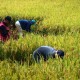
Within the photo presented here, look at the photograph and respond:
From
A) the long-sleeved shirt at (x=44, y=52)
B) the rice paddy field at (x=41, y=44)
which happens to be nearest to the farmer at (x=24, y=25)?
the rice paddy field at (x=41, y=44)

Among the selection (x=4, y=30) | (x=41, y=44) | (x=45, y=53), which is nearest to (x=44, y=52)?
(x=45, y=53)

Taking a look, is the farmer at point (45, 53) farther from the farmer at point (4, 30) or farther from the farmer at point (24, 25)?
the farmer at point (24, 25)

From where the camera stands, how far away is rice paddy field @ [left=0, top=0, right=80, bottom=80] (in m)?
4.05

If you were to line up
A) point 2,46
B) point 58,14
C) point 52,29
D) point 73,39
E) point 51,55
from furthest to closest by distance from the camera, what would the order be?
point 58,14 → point 52,29 → point 73,39 → point 2,46 → point 51,55

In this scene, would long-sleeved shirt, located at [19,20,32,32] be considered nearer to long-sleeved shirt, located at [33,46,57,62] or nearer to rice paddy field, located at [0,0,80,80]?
rice paddy field, located at [0,0,80,80]

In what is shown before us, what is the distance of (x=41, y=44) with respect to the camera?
19.9 ft

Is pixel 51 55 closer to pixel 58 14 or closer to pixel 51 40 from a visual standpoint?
pixel 51 40

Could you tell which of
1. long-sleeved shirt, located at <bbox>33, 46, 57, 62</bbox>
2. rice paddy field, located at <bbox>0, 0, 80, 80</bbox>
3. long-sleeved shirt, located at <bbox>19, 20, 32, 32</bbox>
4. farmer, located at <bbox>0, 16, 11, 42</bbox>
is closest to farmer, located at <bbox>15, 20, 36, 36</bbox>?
long-sleeved shirt, located at <bbox>19, 20, 32, 32</bbox>

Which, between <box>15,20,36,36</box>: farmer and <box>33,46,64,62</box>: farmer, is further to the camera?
<box>15,20,36,36</box>: farmer

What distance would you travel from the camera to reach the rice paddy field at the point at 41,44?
405 cm

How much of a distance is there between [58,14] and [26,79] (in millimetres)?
6300

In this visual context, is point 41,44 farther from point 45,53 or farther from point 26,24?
point 26,24

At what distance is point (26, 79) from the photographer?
3.93 m

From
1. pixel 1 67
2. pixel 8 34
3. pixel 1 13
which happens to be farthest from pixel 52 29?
pixel 1 67
